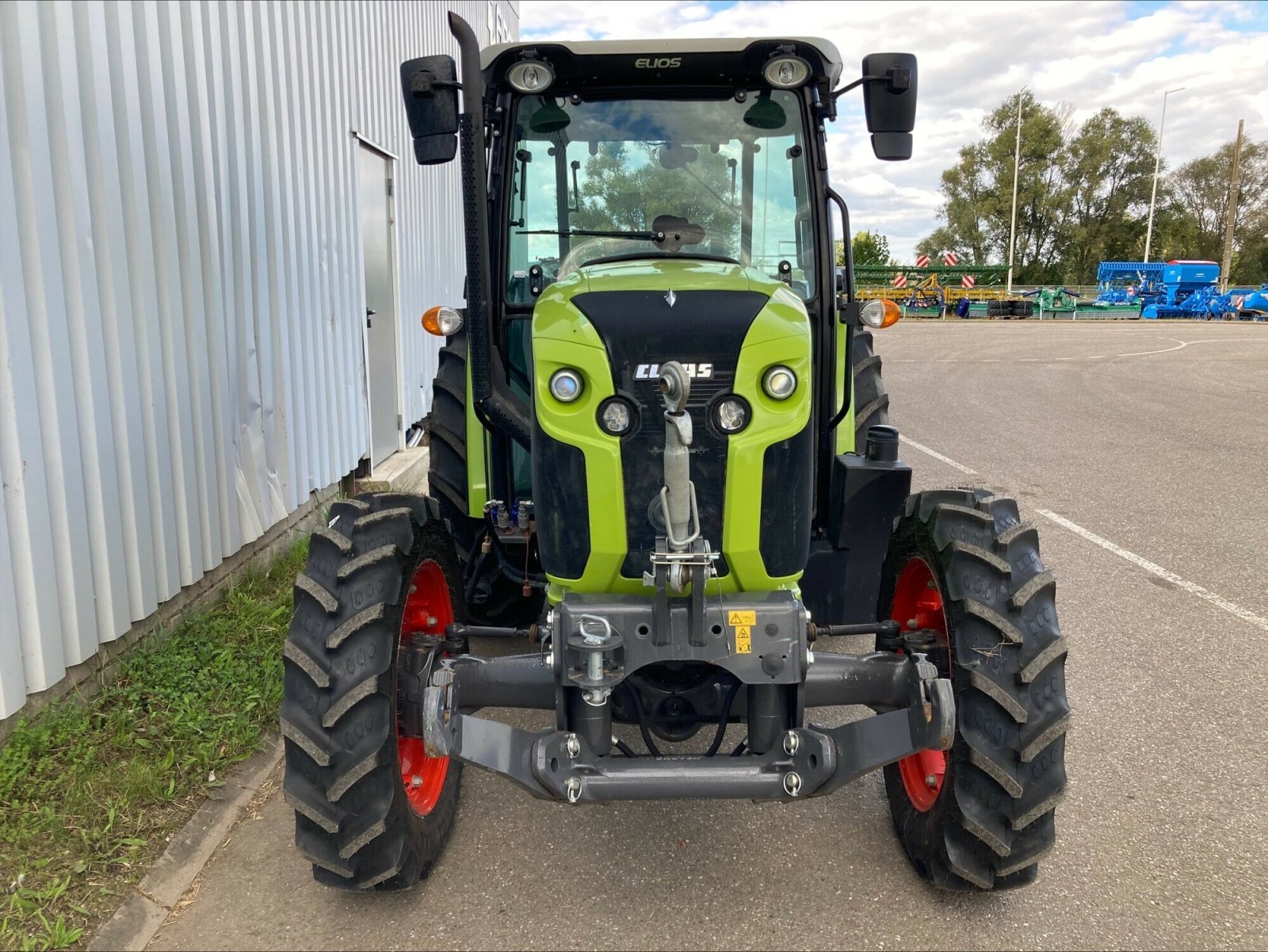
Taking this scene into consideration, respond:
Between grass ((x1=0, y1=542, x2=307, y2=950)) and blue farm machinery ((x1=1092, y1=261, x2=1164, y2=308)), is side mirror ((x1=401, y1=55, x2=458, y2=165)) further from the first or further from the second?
blue farm machinery ((x1=1092, y1=261, x2=1164, y2=308))

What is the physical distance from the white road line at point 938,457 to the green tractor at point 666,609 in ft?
19.3

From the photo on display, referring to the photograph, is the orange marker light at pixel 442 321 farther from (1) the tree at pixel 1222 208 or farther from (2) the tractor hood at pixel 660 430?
(1) the tree at pixel 1222 208

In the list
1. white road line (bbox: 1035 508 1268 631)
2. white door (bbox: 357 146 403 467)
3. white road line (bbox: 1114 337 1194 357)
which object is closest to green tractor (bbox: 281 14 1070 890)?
white road line (bbox: 1035 508 1268 631)

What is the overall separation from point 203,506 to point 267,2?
2942 millimetres

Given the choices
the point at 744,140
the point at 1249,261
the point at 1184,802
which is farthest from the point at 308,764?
the point at 1249,261

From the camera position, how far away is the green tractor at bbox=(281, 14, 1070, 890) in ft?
8.21

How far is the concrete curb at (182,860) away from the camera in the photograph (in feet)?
8.63

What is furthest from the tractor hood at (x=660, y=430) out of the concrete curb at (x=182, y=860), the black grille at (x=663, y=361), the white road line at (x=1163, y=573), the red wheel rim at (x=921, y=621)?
the white road line at (x=1163, y=573)

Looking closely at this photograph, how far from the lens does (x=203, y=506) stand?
4.55m

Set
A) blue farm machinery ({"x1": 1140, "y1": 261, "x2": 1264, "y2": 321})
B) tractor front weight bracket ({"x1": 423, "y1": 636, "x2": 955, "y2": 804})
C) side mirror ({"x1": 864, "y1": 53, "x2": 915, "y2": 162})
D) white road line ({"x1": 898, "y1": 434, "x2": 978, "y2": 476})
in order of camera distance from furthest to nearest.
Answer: blue farm machinery ({"x1": 1140, "y1": 261, "x2": 1264, "y2": 321}) → white road line ({"x1": 898, "y1": 434, "x2": 978, "y2": 476}) → side mirror ({"x1": 864, "y1": 53, "x2": 915, "y2": 162}) → tractor front weight bracket ({"x1": 423, "y1": 636, "x2": 955, "y2": 804})

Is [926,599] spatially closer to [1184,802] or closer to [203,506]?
[1184,802]

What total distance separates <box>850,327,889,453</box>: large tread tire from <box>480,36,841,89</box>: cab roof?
4.23 ft

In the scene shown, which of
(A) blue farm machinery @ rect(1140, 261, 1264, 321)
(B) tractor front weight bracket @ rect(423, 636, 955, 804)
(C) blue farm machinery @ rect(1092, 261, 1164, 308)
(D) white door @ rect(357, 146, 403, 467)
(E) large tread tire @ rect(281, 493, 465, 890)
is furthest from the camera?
(C) blue farm machinery @ rect(1092, 261, 1164, 308)

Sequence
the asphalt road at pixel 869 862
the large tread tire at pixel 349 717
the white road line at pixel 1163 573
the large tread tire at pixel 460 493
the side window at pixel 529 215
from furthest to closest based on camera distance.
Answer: the white road line at pixel 1163 573
the large tread tire at pixel 460 493
the side window at pixel 529 215
the asphalt road at pixel 869 862
the large tread tire at pixel 349 717
